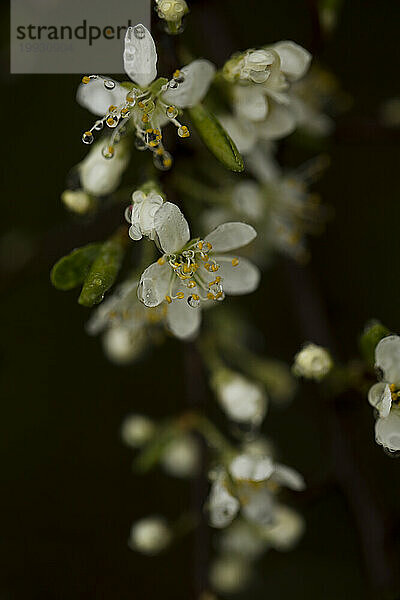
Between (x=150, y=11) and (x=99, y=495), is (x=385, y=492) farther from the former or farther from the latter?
(x=150, y=11)

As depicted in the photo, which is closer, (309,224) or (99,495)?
(309,224)

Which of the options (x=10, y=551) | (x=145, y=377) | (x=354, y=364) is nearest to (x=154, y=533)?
(x=354, y=364)

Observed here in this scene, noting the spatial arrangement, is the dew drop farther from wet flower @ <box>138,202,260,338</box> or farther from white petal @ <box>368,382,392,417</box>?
white petal @ <box>368,382,392,417</box>

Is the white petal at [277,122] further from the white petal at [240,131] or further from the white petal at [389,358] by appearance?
the white petal at [389,358]

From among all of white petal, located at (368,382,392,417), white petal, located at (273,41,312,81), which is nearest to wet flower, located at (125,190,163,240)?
white petal, located at (273,41,312,81)

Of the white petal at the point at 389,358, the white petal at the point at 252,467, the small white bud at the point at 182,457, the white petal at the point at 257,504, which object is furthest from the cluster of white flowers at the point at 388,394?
the small white bud at the point at 182,457

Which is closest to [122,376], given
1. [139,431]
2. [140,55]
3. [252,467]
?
[139,431]
